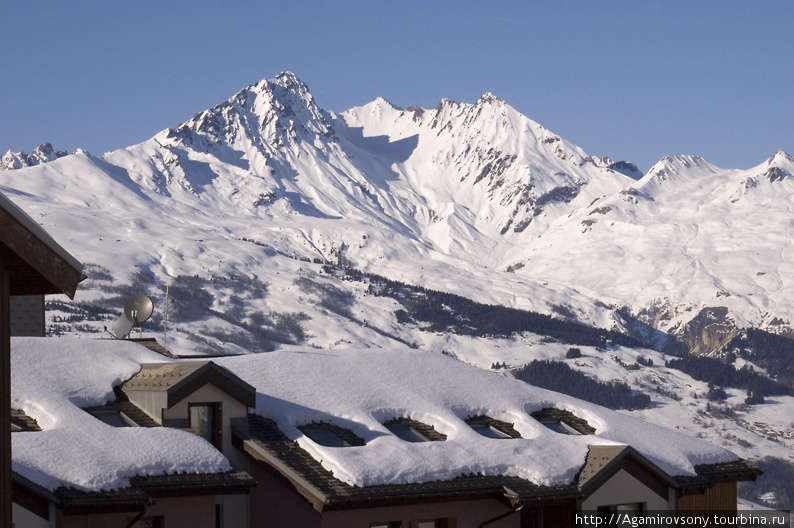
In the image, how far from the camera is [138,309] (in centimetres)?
3925

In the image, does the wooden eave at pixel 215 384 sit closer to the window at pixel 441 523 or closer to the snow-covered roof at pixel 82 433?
the snow-covered roof at pixel 82 433

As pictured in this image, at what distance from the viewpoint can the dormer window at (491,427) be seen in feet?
118

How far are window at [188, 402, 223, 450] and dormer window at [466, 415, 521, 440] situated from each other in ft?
25.4

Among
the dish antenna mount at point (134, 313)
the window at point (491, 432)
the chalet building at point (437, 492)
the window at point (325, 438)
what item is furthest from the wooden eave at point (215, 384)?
the dish antenna mount at point (134, 313)

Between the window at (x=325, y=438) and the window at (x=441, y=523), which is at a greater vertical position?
the window at (x=325, y=438)

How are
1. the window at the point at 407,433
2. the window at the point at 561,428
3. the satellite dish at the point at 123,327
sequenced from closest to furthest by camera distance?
the window at the point at 407,433, the window at the point at 561,428, the satellite dish at the point at 123,327

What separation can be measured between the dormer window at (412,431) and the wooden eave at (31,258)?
20.1 m

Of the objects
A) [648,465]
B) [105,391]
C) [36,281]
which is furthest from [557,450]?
[36,281]

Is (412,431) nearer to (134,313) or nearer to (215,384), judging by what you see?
(215,384)

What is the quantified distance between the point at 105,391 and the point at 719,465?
61.4 feet

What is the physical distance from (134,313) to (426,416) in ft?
32.7

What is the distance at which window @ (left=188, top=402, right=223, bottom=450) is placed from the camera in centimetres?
3158

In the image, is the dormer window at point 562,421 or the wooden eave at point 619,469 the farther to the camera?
the dormer window at point 562,421

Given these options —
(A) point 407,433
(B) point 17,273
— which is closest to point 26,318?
(A) point 407,433
